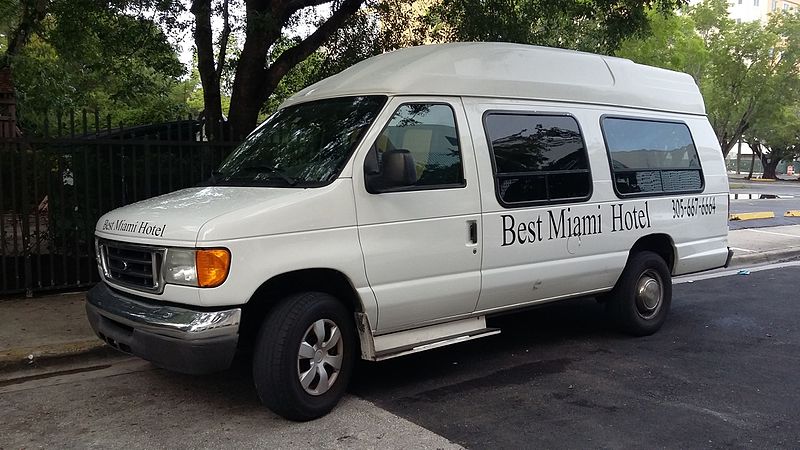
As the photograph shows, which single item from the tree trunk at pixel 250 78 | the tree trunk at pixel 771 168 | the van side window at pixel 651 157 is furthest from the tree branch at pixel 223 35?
the tree trunk at pixel 771 168

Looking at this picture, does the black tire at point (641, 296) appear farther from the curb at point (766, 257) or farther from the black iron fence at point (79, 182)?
the curb at point (766, 257)

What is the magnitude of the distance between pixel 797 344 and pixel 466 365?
10.5 feet

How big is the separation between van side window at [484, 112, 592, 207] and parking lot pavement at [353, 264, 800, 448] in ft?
4.56

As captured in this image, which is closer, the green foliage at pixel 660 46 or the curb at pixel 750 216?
the curb at pixel 750 216

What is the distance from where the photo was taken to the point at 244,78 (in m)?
9.09

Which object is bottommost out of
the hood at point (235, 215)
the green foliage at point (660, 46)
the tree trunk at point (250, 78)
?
the hood at point (235, 215)

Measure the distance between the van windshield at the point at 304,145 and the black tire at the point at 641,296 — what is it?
3030mm

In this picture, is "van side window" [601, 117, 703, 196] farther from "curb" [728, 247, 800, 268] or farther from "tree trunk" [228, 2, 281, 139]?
"curb" [728, 247, 800, 268]

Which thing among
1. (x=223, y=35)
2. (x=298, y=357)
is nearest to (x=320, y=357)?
(x=298, y=357)

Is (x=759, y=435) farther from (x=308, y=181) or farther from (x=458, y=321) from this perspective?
(x=308, y=181)

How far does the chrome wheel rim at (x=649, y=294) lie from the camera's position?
21.1ft

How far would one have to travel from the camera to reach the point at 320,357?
4375 mm

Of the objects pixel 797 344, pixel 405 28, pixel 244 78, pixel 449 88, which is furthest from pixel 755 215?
pixel 449 88

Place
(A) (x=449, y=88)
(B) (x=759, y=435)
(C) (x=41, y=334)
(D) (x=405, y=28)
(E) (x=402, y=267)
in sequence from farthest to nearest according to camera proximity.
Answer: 1. (D) (x=405, y=28)
2. (C) (x=41, y=334)
3. (A) (x=449, y=88)
4. (E) (x=402, y=267)
5. (B) (x=759, y=435)
